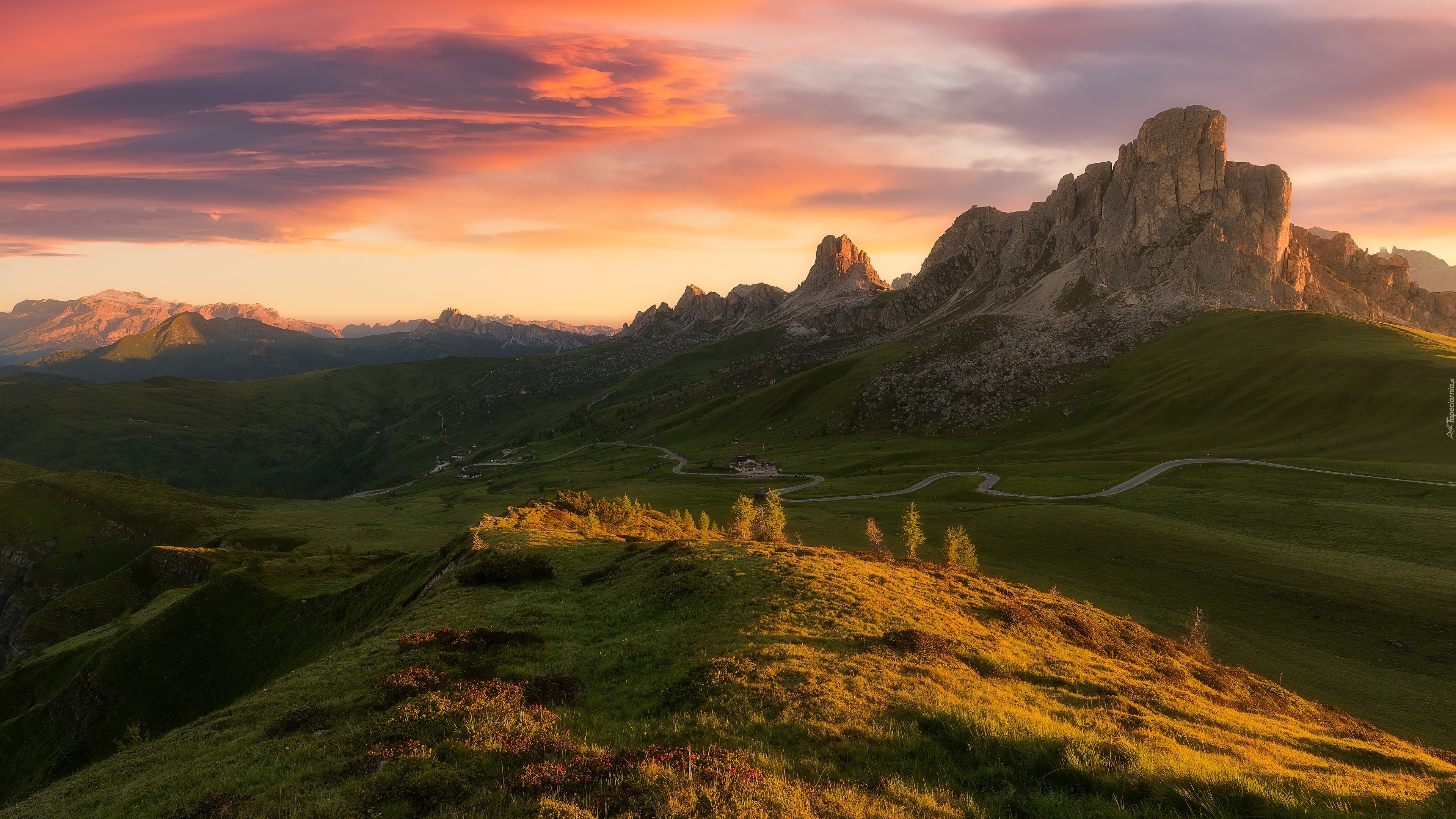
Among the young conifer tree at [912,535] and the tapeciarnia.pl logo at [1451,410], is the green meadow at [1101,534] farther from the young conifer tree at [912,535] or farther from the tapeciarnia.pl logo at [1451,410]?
the young conifer tree at [912,535]

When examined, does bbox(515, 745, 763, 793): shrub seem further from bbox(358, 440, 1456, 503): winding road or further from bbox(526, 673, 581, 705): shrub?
bbox(358, 440, 1456, 503): winding road

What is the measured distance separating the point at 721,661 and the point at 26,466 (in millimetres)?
305608

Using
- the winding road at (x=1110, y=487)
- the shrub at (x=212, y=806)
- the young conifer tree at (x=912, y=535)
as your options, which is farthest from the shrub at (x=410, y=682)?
the winding road at (x=1110, y=487)

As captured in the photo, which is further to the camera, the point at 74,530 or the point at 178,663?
the point at 74,530

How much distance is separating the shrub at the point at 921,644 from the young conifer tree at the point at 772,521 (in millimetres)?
46541

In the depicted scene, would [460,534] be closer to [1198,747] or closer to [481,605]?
[481,605]

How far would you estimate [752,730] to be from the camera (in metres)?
16.6

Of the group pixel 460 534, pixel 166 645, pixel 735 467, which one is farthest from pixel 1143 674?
pixel 735 467

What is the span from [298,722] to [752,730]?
1501 cm

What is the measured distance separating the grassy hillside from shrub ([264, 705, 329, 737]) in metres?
0.14

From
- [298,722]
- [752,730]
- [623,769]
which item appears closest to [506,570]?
[298,722]

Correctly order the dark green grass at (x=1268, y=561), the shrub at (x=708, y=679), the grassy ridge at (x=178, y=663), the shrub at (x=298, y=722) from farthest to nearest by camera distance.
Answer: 1. the dark green grass at (x=1268, y=561)
2. the grassy ridge at (x=178, y=663)
3. the shrub at (x=708, y=679)
4. the shrub at (x=298, y=722)

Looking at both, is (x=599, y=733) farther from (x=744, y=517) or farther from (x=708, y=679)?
(x=744, y=517)

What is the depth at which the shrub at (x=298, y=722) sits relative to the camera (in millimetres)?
18031
